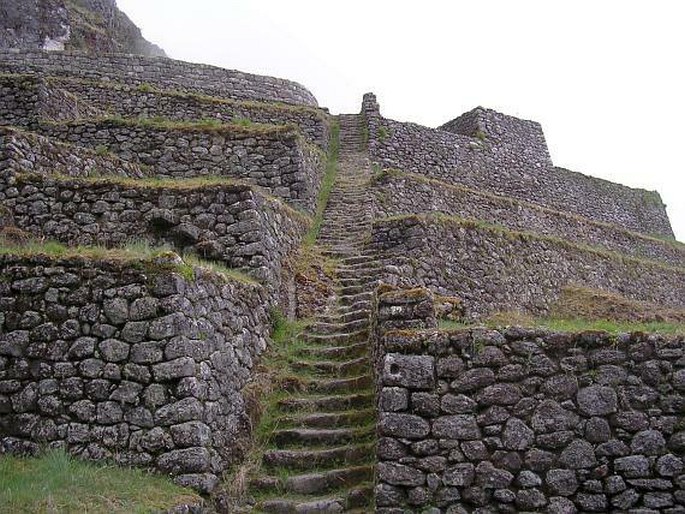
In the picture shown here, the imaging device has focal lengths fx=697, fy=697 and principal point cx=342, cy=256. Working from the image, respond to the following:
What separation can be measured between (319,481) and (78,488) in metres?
2.62

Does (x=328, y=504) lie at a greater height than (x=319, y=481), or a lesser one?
lesser

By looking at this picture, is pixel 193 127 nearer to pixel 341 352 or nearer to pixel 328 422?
pixel 341 352

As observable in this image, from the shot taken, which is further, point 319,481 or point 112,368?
point 319,481

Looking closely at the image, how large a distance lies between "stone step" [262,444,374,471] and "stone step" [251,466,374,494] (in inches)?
7.5

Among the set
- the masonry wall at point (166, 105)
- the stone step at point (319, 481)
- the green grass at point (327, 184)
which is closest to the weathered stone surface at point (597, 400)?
the stone step at point (319, 481)

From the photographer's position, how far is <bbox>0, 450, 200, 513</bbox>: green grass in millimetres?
6070

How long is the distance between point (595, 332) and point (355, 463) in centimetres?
310

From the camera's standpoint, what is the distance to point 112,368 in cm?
770

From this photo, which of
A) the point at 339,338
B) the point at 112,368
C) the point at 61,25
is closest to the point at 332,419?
the point at 339,338

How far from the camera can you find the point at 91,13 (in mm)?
33844

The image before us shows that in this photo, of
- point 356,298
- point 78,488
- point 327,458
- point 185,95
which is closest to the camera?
point 78,488

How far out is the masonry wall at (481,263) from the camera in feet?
45.8

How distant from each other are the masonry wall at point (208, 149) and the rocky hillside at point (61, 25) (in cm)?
1270

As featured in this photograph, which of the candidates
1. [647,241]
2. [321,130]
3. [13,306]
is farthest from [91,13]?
[13,306]
